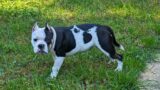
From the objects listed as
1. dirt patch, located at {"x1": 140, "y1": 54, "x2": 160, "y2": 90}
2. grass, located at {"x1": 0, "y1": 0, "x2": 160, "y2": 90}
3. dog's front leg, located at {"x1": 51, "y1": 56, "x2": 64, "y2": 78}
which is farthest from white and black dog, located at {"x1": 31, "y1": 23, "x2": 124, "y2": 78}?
dirt patch, located at {"x1": 140, "y1": 54, "x2": 160, "y2": 90}

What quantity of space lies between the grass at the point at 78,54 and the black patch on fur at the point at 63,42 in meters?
0.34

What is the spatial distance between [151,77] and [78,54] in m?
1.18

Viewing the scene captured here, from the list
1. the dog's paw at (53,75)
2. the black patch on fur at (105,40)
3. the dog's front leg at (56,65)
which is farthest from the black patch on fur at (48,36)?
the black patch on fur at (105,40)

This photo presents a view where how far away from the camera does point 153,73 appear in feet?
19.6

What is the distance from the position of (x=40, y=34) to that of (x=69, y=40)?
1.50 feet

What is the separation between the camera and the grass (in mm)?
5523

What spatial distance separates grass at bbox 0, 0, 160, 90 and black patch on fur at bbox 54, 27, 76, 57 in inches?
13.4

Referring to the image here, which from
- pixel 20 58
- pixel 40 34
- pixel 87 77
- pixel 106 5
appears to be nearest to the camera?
pixel 40 34

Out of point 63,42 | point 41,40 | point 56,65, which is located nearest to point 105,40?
point 63,42

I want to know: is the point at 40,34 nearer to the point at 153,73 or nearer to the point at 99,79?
the point at 99,79

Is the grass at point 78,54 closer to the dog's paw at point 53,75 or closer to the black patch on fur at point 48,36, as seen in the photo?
the dog's paw at point 53,75

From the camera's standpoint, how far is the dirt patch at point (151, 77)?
18.0 feet

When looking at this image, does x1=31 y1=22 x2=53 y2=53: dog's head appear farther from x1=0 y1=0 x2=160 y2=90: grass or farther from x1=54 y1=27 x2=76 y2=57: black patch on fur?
x1=0 y1=0 x2=160 y2=90: grass

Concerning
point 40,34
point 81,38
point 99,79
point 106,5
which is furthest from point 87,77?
point 106,5
